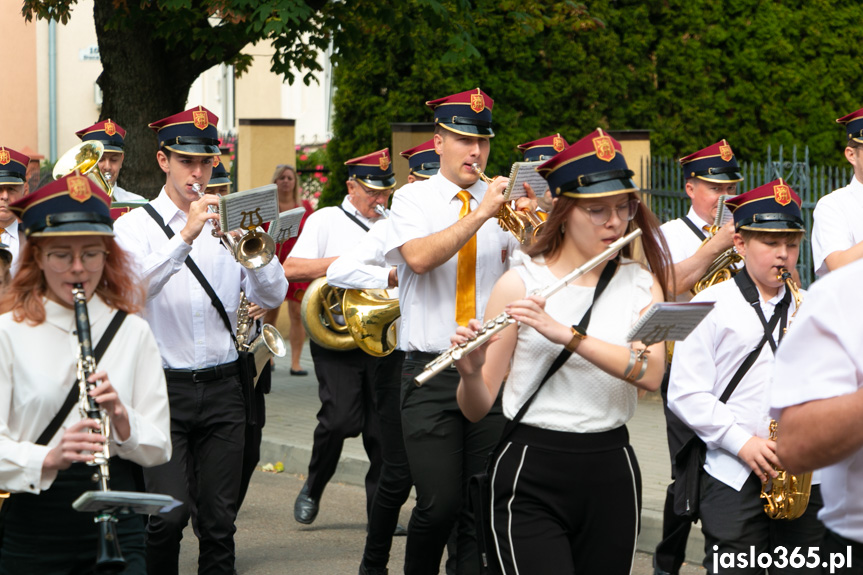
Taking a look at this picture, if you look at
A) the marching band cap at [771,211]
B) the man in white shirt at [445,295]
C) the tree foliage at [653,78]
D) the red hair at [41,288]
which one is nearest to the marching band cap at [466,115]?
the man in white shirt at [445,295]

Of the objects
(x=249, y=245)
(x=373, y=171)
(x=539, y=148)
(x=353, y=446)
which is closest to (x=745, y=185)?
(x=539, y=148)

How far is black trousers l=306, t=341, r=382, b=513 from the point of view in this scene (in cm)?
793

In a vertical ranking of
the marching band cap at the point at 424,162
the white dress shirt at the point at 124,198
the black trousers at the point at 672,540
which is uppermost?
the marching band cap at the point at 424,162

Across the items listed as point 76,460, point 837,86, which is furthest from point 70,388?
point 837,86

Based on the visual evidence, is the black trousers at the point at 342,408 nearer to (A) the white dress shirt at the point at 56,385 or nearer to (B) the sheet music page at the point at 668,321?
(A) the white dress shirt at the point at 56,385

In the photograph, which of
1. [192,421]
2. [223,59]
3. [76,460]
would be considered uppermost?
[223,59]

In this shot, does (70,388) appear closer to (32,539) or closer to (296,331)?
(32,539)

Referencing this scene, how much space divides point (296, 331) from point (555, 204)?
9684 millimetres

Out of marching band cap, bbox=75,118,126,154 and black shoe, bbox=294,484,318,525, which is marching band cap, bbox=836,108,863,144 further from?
marching band cap, bbox=75,118,126,154

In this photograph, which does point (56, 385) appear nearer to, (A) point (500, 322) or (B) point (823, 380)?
(A) point (500, 322)

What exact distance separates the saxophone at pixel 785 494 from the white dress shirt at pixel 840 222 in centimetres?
175

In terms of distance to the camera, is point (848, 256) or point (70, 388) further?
point (848, 256)

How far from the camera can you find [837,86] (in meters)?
15.5

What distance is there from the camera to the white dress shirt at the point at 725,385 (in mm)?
4848
